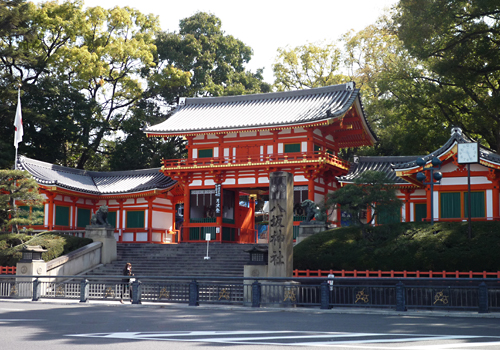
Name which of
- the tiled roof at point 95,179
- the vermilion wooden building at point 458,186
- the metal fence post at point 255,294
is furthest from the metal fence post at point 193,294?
the tiled roof at point 95,179

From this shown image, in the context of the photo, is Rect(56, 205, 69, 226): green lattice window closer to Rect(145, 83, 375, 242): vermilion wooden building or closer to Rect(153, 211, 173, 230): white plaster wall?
Rect(153, 211, 173, 230): white plaster wall

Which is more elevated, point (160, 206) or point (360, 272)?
point (160, 206)

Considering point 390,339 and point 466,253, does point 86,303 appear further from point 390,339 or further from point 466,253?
point 466,253

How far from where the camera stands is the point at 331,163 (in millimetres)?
33625

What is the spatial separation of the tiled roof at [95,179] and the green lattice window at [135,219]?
1738 mm

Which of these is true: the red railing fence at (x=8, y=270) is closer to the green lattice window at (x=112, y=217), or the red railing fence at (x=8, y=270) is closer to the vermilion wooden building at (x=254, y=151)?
the vermilion wooden building at (x=254, y=151)

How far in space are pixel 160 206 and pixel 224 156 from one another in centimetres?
601

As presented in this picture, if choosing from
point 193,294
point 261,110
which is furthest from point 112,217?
point 193,294

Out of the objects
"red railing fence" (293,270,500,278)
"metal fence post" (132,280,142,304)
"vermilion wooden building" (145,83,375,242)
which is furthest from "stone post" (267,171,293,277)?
"vermilion wooden building" (145,83,375,242)

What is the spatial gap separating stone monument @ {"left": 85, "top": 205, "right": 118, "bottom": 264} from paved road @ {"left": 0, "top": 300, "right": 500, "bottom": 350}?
1217cm

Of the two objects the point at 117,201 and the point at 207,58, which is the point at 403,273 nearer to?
the point at 117,201

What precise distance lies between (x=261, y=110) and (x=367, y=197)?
1621 cm

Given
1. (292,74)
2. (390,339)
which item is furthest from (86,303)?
(292,74)

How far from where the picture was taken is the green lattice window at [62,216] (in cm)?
3519
